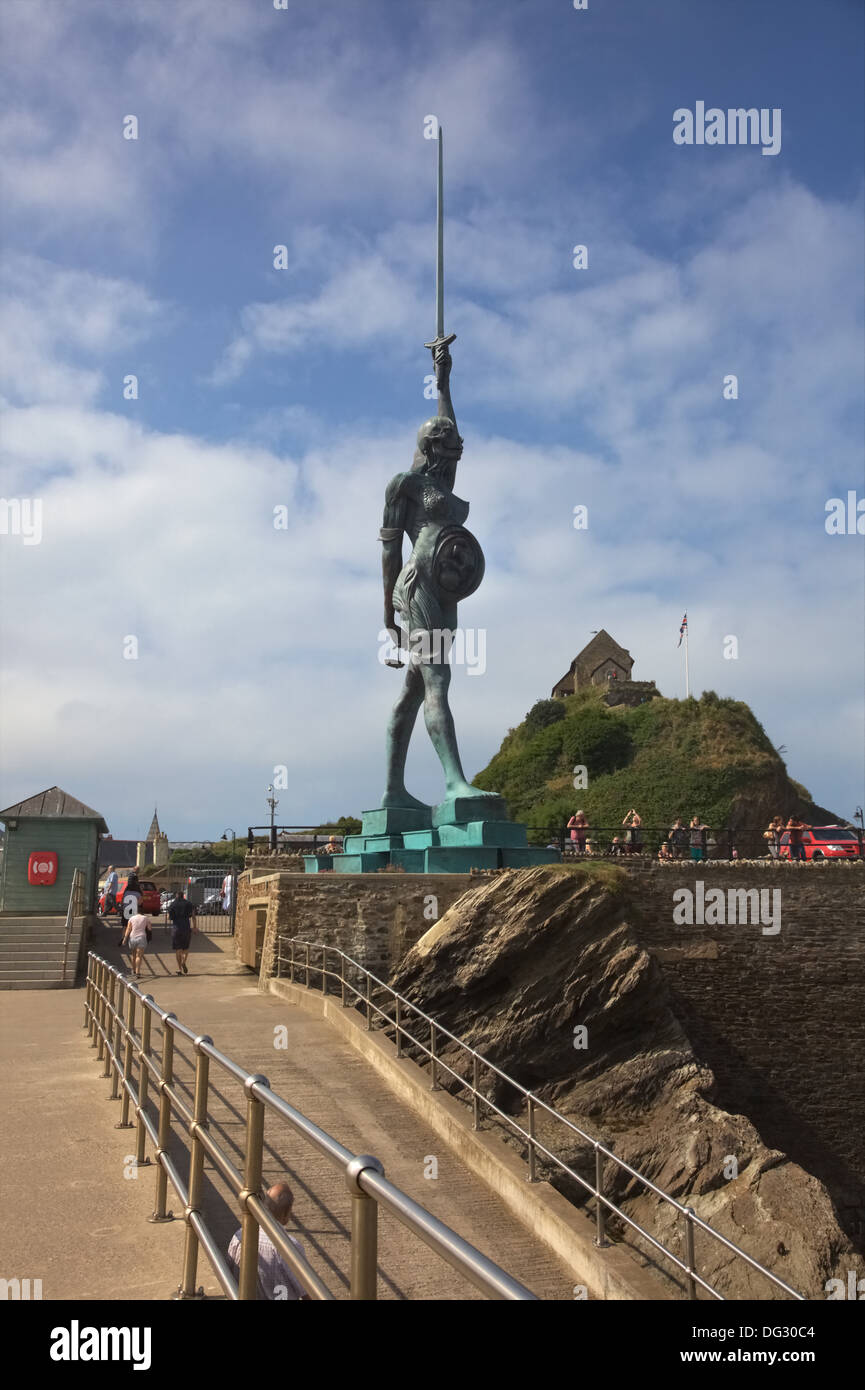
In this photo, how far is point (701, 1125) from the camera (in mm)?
12703

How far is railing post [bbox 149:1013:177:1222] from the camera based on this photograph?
556cm

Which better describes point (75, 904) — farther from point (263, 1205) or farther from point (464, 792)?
point (263, 1205)

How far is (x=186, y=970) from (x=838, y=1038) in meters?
10.3

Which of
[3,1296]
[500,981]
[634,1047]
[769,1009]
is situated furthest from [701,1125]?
[3,1296]

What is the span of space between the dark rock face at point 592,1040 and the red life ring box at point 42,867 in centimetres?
1005

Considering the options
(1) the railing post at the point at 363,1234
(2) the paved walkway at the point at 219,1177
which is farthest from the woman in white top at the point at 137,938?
(1) the railing post at the point at 363,1234

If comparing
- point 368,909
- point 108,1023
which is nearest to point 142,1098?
point 108,1023

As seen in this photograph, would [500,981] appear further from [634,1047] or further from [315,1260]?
[315,1260]

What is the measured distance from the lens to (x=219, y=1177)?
6.95m

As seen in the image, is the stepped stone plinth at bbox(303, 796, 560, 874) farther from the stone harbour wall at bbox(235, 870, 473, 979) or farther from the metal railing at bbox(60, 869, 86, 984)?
the metal railing at bbox(60, 869, 86, 984)

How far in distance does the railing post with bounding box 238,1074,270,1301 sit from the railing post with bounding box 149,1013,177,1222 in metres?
2.09

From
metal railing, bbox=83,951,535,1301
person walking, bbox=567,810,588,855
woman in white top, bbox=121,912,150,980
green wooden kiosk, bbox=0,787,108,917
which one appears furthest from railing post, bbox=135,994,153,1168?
green wooden kiosk, bbox=0,787,108,917

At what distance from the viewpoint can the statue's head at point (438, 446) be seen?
16.4m
